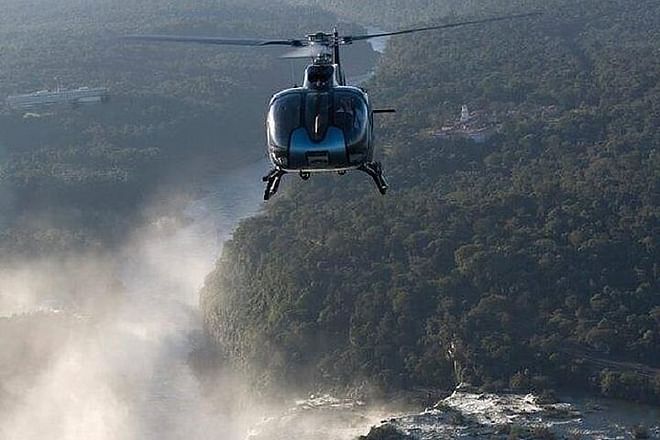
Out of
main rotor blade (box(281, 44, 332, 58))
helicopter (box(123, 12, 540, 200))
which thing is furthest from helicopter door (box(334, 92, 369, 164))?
main rotor blade (box(281, 44, 332, 58))

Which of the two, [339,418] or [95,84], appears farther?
[95,84]

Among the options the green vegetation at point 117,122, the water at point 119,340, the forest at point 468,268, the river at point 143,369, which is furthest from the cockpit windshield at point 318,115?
the green vegetation at point 117,122

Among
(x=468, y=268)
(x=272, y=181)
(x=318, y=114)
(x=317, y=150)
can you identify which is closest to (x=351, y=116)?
(x=318, y=114)

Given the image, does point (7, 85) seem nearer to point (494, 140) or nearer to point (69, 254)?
point (69, 254)

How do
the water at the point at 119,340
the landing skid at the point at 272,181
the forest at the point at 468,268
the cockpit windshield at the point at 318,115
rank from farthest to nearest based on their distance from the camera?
the water at the point at 119,340 → the forest at the point at 468,268 → the landing skid at the point at 272,181 → the cockpit windshield at the point at 318,115

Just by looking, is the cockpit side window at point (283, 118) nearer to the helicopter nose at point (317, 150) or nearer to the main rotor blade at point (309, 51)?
the helicopter nose at point (317, 150)

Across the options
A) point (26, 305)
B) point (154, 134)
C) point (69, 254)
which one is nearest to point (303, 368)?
point (26, 305)
